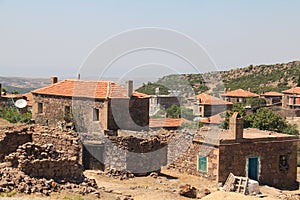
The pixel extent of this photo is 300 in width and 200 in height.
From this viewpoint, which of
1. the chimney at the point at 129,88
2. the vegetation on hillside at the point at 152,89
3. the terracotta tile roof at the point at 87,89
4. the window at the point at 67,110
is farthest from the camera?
the vegetation on hillside at the point at 152,89

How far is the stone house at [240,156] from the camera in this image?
22.1m

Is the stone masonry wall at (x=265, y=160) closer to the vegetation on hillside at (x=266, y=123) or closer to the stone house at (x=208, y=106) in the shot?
the vegetation on hillside at (x=266, y=123)

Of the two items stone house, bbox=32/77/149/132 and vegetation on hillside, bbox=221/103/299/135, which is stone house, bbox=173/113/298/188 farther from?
vegetation on hillside, bbox=221/103/299/135

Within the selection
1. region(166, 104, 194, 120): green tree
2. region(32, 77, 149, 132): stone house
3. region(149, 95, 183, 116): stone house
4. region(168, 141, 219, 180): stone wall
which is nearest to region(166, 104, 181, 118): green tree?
region(166, 104, 194, 120): green tree

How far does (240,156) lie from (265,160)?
1.71 m

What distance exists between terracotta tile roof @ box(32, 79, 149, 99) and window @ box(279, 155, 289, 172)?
31.4 ft

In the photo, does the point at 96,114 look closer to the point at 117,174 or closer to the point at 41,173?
the point at 117,174

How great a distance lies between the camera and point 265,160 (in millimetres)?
23531

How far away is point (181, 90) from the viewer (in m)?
68.0

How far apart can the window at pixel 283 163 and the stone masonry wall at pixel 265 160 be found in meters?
0.10

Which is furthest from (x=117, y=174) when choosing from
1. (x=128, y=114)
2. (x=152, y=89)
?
(x=152, y=89)

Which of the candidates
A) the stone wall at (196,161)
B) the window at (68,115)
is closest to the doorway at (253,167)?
the stone wall at (196,161)

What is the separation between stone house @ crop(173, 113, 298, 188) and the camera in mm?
22109

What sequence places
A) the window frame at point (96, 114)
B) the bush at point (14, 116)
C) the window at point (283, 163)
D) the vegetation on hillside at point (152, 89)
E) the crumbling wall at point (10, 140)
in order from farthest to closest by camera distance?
the vegetation on hillside at point (152, 89) → the bush at point (14, 116) → the window frame at point (96, 114) → the window at point (283, 163) → the crumbling wall at point (10, 140)
